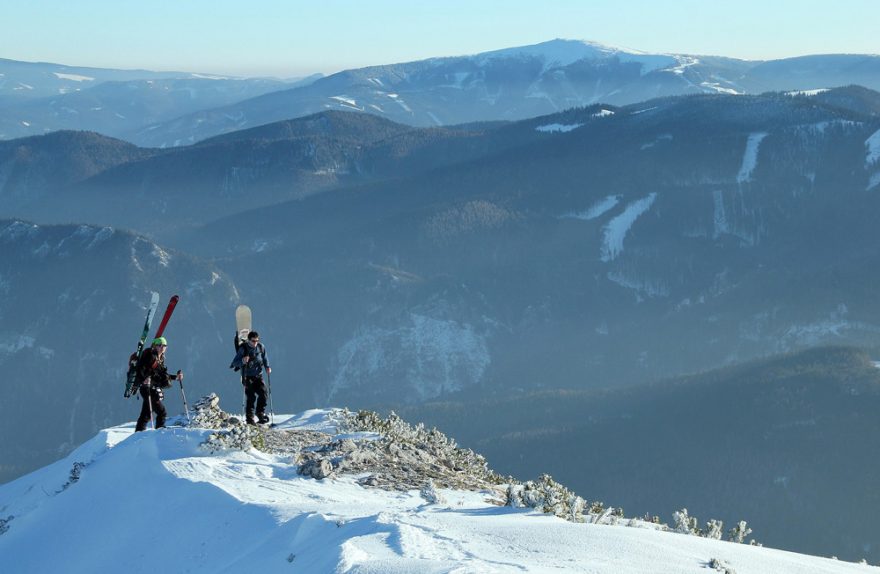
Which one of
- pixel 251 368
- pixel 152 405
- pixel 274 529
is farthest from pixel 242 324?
pixel 274 529

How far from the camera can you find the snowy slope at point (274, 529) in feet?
67.8

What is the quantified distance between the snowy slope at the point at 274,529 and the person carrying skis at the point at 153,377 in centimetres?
267

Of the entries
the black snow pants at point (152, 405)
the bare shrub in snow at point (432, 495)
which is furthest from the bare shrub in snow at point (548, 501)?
the black snow pants at point (152, 405)

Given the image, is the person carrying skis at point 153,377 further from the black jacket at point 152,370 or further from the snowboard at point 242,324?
the snowboard at point 242,324

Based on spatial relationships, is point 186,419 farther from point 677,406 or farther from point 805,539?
point 677,406

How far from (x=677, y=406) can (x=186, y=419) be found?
139 meters

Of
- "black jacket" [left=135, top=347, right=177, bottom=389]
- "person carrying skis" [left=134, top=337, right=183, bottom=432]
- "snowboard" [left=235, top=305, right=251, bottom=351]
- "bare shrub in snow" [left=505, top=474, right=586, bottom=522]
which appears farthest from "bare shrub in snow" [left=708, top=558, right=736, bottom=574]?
"snowboard" [left=235, top=305, right=251, bottom=351]

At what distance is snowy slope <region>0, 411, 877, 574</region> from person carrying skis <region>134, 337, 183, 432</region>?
2670mm

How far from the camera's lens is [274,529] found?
22.9 meters

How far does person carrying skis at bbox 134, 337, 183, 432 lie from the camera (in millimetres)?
33750

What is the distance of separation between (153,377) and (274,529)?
39.9ft

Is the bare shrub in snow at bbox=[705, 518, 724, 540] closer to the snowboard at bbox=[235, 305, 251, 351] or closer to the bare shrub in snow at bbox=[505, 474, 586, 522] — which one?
the bare shrub in snow at bbox=[505, 474, 586, 522]

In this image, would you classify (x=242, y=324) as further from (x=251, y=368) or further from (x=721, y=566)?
(x=721, y=566)

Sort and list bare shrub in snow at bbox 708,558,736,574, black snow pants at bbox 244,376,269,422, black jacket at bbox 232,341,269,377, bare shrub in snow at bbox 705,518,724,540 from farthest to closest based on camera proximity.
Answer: black jacket at bbox 232,341,269,377, black snow pants at bbox 244,376,269,422, bare shrub in snow at bbox 705,518,724,540, bare shrub in snow at bbox 708,558,736,574
